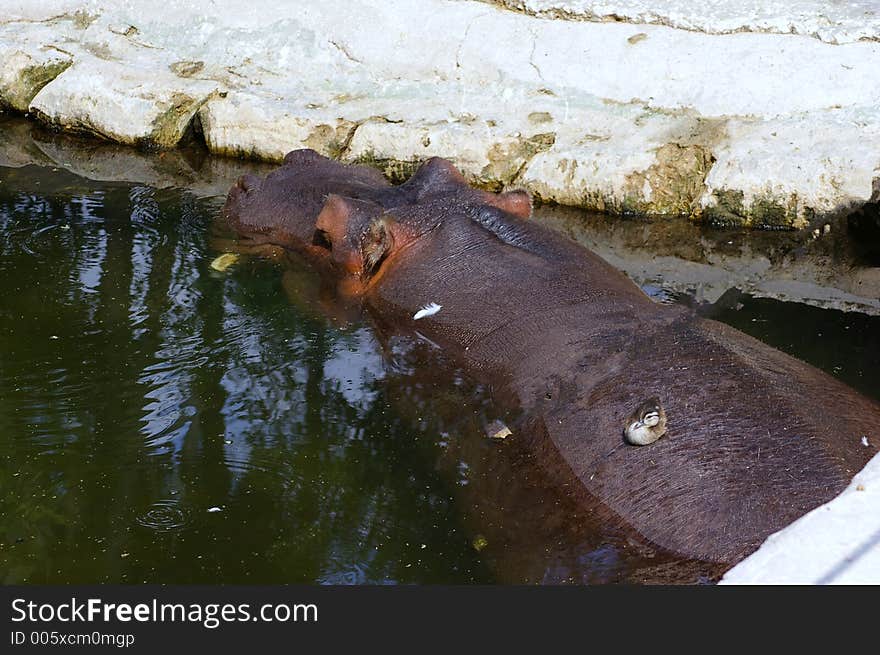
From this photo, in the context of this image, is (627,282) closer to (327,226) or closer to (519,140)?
(327,226)

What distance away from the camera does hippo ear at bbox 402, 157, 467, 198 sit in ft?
19.9

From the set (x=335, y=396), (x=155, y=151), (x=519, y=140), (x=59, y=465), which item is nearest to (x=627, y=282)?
(x=335, y=396)

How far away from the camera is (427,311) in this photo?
5305mm

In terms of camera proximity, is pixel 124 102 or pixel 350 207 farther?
pixel 124 102

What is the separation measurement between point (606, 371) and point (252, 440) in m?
1.53

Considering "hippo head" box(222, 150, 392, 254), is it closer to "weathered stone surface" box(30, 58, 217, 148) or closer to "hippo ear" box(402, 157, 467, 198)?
"hippo ear" box(402, 157, 467, 198)

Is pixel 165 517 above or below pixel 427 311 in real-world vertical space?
below

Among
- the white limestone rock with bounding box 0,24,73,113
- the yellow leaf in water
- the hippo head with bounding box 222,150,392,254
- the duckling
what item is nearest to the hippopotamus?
the duckling

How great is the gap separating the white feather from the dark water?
0.14 meters

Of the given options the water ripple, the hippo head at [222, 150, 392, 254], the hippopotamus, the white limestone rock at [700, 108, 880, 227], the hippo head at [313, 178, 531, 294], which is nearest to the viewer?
the hippopotamus

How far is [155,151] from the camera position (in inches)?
371

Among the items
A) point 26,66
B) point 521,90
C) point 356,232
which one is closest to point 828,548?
point 356,232

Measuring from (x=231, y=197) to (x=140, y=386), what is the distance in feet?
7.83

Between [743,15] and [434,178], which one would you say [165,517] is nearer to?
[434,178]
